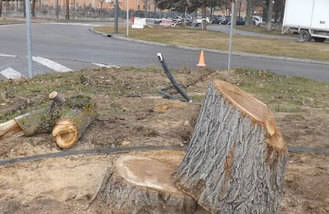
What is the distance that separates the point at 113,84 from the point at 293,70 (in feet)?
26.7

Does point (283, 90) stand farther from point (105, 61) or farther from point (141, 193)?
point (105, 61)

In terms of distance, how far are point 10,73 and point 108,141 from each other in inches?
252

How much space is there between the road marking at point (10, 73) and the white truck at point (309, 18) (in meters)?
21.5

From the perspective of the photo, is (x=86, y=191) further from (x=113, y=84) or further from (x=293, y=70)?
(x=293, y=70)

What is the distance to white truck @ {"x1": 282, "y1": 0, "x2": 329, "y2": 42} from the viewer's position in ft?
87.6

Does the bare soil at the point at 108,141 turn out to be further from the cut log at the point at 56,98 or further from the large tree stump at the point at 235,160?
the large tree stump at the point at 235,160

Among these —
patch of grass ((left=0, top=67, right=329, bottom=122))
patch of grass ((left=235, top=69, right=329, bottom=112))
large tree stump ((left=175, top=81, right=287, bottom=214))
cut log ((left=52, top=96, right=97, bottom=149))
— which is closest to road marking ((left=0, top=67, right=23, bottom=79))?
patch of grass ((left=0, top=67, right=329, bottom=122))

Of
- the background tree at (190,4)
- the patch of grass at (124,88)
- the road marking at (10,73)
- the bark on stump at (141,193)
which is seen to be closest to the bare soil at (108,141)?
the patch of grass at (124,88)

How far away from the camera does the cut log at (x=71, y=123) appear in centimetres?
446

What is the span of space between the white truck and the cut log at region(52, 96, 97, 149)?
2471 cm

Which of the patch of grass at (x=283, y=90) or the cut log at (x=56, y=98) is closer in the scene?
the cut log at (x=56, y=98)

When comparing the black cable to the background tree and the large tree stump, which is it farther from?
the background tree

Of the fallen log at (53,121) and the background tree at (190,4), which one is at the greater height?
the background tree at (190,4)

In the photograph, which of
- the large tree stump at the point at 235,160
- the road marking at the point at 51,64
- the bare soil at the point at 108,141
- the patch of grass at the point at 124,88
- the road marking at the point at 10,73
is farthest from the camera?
the road marking at the point at 51,64
